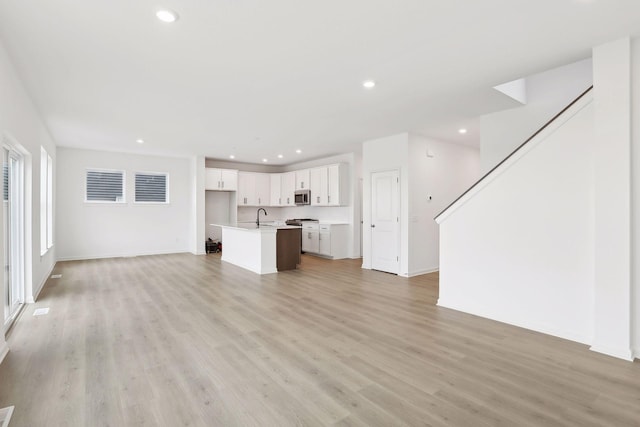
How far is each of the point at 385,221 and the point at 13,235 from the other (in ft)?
18.5

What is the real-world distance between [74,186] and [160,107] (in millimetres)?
4918

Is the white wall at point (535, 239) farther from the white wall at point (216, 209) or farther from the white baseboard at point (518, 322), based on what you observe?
the white wall at point (216, 209)

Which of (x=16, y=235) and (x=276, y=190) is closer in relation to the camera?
(x=16, y=235)

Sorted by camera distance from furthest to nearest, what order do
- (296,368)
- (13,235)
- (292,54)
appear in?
(13,235)
(292,54)
(296,368)

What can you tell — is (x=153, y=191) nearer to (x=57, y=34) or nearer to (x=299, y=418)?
(x=57, y=34)

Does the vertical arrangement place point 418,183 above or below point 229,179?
below

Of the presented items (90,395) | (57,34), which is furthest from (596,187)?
(57,34)

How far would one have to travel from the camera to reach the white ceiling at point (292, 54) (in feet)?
7.75

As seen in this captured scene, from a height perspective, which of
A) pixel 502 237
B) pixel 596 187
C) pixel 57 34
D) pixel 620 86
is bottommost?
pixel 502 237

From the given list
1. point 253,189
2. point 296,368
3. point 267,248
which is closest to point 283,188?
point 253,189

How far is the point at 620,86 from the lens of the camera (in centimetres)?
280

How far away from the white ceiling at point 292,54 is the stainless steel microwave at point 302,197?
12.5 feet

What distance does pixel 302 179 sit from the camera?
9.27 metres

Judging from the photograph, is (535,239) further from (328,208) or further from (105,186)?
(105,186)
